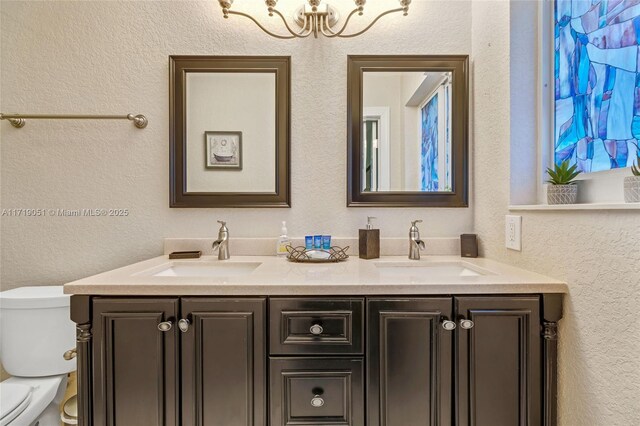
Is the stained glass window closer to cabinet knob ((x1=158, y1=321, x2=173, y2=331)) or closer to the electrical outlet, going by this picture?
the electrical outlet

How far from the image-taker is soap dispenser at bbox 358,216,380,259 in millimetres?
1397

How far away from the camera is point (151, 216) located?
4.99 ft

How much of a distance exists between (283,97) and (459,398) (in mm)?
1336

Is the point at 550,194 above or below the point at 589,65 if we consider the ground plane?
below

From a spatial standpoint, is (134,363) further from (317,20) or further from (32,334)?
(317,20)

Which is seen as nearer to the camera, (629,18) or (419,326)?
(629,18)

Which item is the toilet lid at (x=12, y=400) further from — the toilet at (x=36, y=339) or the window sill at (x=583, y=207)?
the window sill at (x=583, y=207)

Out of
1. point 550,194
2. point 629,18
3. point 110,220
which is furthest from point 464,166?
point 110,220

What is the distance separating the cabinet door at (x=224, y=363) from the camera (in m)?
0.94

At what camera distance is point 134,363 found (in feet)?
3.13

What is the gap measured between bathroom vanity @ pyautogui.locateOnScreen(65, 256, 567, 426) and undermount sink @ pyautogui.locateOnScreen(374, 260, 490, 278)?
36 centimetres

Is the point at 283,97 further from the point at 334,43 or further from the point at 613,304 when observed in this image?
the point at 613,304

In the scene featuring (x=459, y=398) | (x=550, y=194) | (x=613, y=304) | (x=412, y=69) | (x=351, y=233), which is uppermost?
(x=412, y=69)

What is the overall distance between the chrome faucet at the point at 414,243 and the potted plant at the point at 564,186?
1.63ft
